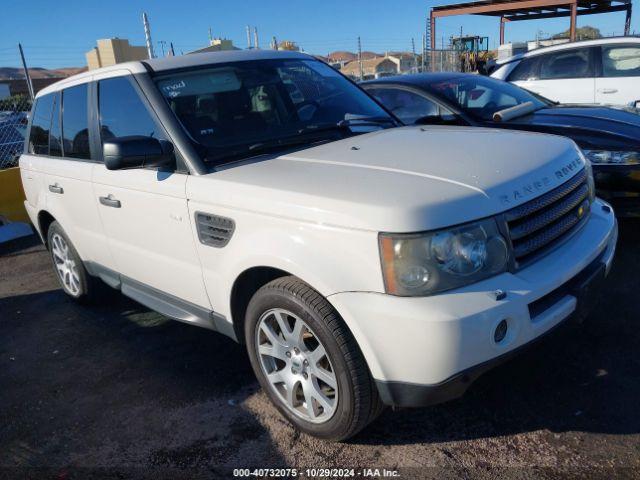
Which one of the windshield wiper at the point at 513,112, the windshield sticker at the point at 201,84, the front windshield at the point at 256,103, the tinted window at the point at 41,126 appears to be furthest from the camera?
the windshield wiper at the point at 513,112

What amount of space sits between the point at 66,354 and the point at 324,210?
8.83 ft

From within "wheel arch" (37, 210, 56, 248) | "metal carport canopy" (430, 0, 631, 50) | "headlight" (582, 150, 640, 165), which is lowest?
"wheel arch" (37, 210, 56, 248)

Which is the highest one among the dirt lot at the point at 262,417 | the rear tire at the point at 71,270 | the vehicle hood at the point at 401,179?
the vehicle hood at the point at 401,179

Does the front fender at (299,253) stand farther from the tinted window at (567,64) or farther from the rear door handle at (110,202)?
the tinted window at (567,64)

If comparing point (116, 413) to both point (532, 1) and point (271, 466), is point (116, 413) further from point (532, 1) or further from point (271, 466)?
point (532, 1)

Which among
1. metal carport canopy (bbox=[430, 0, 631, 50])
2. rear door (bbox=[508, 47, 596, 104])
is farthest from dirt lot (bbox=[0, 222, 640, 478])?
metal carport canopy (bbox=[430, 0, 631, 50])

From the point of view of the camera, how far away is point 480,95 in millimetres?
5453

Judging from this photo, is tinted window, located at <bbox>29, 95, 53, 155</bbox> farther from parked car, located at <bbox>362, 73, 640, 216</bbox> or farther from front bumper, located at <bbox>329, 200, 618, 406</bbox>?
front bumper, located at <bbox>329, 200, 618, 406</bbox>

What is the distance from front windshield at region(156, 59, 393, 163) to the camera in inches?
121

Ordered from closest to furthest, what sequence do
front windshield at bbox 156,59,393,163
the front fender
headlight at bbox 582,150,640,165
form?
the front fender < front windshield at bbox 156,59,393,163 < headlight at bbox 582,150,640,165

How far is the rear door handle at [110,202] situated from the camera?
11.1ft

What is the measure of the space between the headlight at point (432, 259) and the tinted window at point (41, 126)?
3548mm

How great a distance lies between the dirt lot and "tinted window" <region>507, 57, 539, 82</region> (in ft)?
17.0

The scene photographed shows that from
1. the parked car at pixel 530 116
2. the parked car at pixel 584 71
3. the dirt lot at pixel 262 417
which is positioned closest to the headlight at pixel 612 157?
the parked car at pixel 530 116
